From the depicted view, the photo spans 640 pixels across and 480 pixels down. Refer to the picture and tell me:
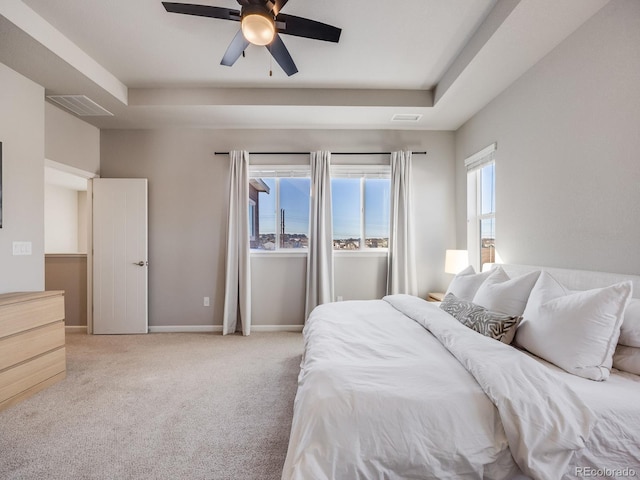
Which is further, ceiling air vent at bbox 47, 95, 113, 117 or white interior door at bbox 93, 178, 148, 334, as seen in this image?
white interior door at bbox 93, 178, 148, 334

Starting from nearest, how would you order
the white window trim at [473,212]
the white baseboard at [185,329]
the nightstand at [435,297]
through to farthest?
the nightstand at [435,297], the white window trim at [473,212], the white baseboard at [185,329]

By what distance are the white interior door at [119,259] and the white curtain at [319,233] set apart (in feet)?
7.04

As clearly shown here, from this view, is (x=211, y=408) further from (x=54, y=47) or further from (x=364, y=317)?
(x=54, y=47)

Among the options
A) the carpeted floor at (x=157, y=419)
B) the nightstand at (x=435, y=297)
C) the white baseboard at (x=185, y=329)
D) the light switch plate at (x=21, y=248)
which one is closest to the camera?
the carpeted floor at (x=157, y=419)

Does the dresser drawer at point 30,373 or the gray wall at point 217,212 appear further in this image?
the gray wall at point 217,212

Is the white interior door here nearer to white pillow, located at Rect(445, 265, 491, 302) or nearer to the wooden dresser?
the wooden dresser

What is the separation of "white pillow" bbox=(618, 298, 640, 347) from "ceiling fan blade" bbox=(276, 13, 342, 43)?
7.30ft

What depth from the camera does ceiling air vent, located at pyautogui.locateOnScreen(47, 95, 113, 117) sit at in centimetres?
317

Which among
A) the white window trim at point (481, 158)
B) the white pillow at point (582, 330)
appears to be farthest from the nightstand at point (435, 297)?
the white pillow at point (582, 330)

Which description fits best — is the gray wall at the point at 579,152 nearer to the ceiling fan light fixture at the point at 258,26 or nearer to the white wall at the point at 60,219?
the ceiling fan light fixture at the point at 258,26

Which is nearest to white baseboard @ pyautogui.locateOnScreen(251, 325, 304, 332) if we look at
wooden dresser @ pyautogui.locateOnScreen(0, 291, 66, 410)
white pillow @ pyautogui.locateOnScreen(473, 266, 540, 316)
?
wooden dresser @ pyautogui.locateOnScreen(0, 291, 66, 410)

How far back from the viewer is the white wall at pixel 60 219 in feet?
20.6

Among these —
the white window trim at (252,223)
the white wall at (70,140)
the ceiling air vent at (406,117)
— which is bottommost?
the white window trim at (252,223)

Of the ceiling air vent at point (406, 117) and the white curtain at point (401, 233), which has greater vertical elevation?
the ceiling air vent at point (406, 117)
